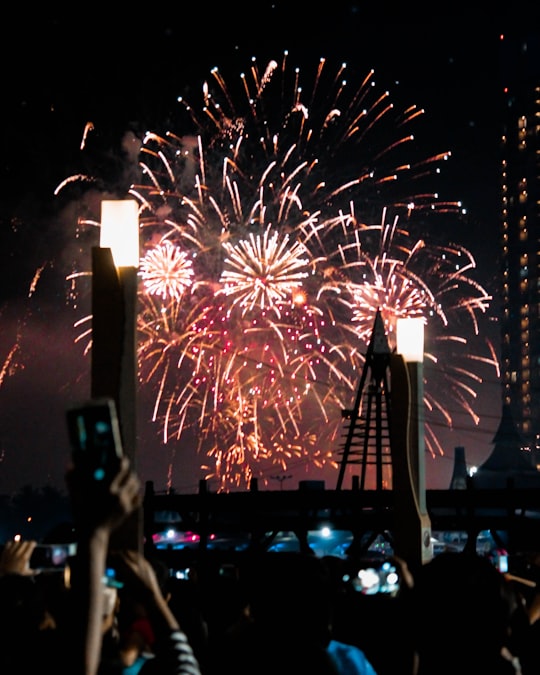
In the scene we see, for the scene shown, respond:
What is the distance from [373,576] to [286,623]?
4.78m

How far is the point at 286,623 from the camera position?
3.90 m

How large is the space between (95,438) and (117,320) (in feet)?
14.5

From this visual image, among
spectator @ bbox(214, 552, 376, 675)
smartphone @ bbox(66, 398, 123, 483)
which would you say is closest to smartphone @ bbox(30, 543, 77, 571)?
spectator @ bbox(214, 552, 376, 675)

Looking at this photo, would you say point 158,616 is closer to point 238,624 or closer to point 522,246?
point 238,624

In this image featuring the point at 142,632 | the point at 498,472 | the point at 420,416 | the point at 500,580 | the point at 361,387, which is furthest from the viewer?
the point at 498,472

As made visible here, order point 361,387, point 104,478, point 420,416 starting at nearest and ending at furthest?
point 104,478 → point 420,416 → point 361,387

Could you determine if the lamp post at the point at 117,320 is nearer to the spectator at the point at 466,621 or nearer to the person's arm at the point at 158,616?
the spectator at the point at 466,621

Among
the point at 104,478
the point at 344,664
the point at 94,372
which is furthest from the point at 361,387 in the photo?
the point at 104,478

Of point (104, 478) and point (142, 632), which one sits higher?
point (104, 478)

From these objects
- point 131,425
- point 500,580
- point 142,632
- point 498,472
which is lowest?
point 498,472

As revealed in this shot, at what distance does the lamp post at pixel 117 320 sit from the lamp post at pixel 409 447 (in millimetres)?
6377

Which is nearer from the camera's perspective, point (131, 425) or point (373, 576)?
point (131, 425)

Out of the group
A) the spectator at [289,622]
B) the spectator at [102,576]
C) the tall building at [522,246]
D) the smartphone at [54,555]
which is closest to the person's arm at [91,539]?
the spectator at [102,576]

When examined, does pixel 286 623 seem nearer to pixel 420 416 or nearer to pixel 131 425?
pixel 131 425
